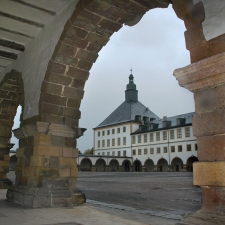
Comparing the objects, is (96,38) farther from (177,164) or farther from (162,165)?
(162,165)

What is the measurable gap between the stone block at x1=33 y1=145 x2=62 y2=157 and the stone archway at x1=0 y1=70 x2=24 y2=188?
2382 mm

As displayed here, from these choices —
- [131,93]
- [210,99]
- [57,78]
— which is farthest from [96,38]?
[131,93]

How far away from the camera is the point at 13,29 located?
6438 mm

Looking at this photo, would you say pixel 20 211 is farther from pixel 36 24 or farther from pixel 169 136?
pixel 169 136

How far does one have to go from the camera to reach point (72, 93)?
5.91m

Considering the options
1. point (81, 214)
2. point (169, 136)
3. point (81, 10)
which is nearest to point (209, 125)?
point (81, 214)

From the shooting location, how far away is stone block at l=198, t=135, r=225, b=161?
8.65 ft

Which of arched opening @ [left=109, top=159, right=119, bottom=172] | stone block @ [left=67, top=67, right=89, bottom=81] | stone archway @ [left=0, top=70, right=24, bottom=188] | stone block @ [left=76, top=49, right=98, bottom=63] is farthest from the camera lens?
arched opening @ [left=109, top=159, right=119, bottom=172]

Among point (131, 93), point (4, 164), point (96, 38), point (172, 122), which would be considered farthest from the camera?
point (131, 93)

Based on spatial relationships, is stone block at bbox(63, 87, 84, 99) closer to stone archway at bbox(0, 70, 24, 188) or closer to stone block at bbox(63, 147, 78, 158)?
stone block at bbox(63, 147, 78, 158)

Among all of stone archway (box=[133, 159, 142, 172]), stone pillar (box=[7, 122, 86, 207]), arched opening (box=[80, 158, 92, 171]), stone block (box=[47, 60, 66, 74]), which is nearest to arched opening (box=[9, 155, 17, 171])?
arched opening (box=[80, 158, 92, 171])

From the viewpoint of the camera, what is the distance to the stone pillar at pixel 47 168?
17.1 ft

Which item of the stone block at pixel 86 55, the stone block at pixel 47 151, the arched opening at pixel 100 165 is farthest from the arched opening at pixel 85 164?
the stone block at pixel 86 55

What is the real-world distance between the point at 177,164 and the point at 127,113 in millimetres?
13321
